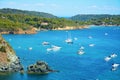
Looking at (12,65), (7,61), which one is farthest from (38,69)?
(7,61)

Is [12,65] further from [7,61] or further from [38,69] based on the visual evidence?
[38,69]

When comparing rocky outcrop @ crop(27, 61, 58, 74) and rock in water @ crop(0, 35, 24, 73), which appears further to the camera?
rocky outcrop @ crop(27, 61, 58, 74)

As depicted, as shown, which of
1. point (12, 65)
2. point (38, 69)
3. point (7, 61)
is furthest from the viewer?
point (38, 69)

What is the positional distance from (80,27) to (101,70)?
110578mm

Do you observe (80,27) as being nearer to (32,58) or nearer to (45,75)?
(32,58)

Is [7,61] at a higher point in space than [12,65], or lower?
higher

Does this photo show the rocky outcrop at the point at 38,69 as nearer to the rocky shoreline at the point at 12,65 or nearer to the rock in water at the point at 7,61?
the rocky shoreline at the point at 12,65

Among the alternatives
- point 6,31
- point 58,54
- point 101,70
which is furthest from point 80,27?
point 101,70

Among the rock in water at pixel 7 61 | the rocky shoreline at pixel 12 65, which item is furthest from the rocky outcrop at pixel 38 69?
the rock in water at pixel 7 61

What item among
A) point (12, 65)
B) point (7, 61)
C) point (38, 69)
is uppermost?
point (7, 61)

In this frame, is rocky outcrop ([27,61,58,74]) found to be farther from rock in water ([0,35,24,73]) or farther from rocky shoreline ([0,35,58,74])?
rock in water ([0,35,24,73])

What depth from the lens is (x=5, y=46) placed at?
48656 millimetres

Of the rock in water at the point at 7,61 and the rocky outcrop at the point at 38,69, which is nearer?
the rock in water at the point at 7,61

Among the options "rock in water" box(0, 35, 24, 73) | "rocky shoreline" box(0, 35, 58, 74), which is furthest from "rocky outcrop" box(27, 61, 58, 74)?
"rock in water" box(0, 35, 24, 73)
